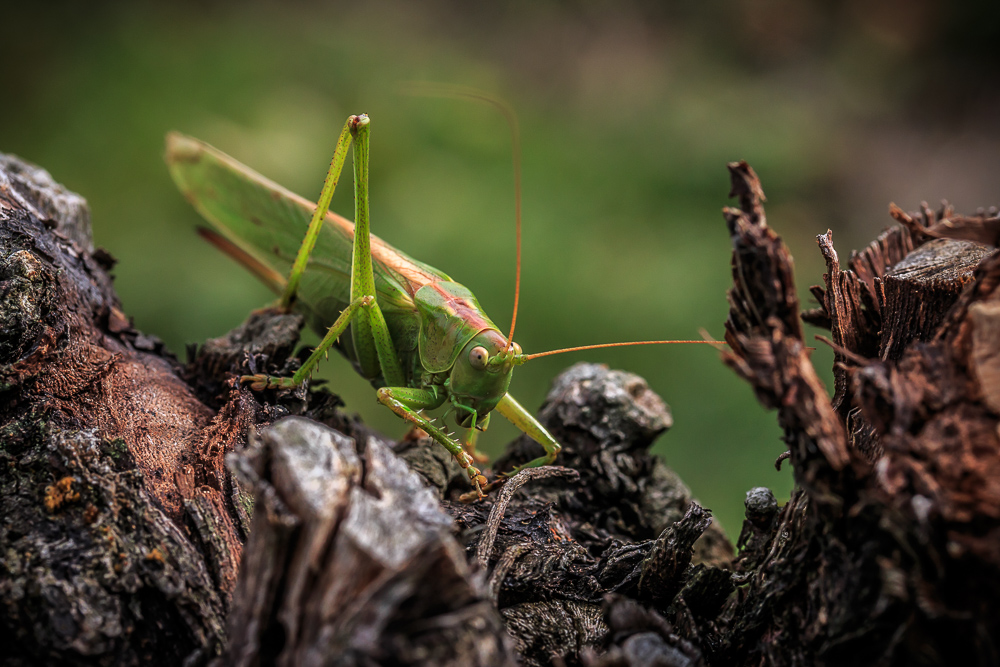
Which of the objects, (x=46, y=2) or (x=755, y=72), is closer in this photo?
(x=46, y=2)

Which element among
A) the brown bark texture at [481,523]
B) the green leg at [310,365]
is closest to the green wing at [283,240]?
the green leg at [310,365]

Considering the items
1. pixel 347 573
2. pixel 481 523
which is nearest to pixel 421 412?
pixel 481 523

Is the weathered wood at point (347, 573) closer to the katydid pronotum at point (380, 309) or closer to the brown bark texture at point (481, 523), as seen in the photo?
the brown bark texture at point (481, 523)

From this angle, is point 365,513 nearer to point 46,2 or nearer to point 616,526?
point 616,526

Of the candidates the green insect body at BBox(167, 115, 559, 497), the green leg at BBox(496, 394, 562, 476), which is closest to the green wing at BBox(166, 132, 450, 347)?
the green insect body at BBox(167, 115, 559, 497)

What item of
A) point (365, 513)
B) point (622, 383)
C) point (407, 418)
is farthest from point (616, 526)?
point (365, 513)

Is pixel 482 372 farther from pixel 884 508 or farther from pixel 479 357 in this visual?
pixel 884 508

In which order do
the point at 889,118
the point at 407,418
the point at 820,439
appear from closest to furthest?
the point at 820,439 < the point at 407,418 < the point at 889,118
